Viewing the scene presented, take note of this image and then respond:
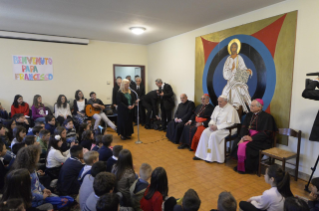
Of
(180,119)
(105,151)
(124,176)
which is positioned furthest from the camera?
(180,119)

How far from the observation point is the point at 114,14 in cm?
407

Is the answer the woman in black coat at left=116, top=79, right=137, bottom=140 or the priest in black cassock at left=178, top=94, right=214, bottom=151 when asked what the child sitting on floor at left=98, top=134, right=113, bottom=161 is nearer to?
the priest in black cassock at left=178, top=94, right=214, bottom=151

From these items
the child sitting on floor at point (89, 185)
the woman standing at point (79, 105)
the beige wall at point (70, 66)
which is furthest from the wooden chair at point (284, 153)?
the beige wall at point (70, 66)

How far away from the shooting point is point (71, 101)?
21.5 ft

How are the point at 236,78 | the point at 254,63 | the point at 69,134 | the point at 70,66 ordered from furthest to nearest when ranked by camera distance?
the point at 70,66, the point at 236,78, the point at 254,63, the point at 69,134

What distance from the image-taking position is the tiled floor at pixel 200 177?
290 cm

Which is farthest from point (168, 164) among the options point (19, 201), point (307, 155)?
point (19, 201)

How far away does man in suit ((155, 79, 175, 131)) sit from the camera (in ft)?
20.5

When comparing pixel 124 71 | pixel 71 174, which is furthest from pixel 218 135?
pixel 124 71

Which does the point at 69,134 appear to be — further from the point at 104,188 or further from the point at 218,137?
the point at 218,137

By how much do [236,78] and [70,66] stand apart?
16.0 feet

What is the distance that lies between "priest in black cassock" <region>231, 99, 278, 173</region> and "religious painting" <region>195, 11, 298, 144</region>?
0.21 m

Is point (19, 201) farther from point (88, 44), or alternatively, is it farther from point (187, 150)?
point (88, 44)

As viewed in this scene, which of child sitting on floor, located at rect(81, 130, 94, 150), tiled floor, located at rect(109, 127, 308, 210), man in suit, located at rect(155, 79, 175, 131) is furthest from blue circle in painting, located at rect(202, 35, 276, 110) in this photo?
child sitting on floor, located at rect(81, 130, 94, 150)
